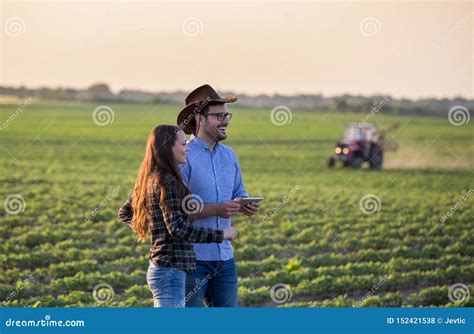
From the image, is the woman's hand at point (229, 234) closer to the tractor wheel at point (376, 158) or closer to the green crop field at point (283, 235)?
the green crop field at point (283, 235)

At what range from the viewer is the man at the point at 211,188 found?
525 cm

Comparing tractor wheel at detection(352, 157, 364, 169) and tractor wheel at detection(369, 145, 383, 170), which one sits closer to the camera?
tractor wheel at detection(352, 157, 364, 169)

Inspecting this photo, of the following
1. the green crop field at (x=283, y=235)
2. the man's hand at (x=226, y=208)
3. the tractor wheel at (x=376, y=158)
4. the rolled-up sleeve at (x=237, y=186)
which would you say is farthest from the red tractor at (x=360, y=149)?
the man's hand at (x=226, y=208)

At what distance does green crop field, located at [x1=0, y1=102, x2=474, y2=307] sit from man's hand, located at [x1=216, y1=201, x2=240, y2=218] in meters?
3.22

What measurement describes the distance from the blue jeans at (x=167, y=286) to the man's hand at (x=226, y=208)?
1.66ft

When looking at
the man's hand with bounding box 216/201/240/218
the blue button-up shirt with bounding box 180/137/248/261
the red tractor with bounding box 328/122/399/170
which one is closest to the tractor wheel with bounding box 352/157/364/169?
the red tractor with bounding box 328/122/399/170

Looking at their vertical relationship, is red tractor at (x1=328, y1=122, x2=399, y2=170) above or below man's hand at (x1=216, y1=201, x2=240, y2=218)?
above

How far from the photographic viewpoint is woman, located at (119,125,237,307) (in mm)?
4879

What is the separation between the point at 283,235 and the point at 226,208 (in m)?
7.04

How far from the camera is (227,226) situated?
5430 millimetres

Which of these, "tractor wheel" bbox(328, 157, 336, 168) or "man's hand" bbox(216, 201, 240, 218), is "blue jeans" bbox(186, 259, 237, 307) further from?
"tractor wheel" bbox(328, 157, 336, 168)

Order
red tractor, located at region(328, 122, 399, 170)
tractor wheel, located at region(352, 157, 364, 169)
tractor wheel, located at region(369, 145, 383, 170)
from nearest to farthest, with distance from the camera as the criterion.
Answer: red tractor, located at region(328, 122, 399, 170) < tractor wheel, located at region(352, 157, 364, 169) < tractor wheel, located at region(369, 145, 383, 170)

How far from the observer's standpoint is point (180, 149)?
4957 millimetres

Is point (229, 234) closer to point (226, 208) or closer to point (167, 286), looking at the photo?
point (226, 208)
